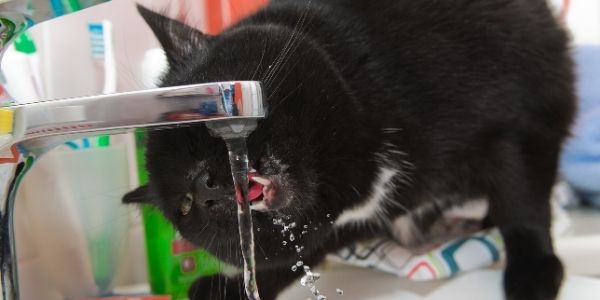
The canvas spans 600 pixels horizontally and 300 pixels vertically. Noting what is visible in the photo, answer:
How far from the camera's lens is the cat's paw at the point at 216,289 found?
2.82ft

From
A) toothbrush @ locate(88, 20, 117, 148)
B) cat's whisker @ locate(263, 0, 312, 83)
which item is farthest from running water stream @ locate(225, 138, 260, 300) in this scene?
toothbrush @ locate(88, 20, 117, 148)

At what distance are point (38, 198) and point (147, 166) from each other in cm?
26

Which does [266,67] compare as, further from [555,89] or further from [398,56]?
[555,89]

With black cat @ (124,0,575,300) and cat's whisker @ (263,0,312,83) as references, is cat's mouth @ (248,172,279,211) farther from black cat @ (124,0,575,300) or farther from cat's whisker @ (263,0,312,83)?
cat's whisker @ (263,0,312,83)

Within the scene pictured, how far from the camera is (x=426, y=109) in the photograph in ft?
2.67

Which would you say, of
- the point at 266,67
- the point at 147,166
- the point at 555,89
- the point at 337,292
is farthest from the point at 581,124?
the point at 147,166

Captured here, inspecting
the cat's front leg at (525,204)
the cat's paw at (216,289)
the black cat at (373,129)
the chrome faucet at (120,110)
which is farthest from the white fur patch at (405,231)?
the chrome faucet at (120,110)

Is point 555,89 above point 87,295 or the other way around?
above

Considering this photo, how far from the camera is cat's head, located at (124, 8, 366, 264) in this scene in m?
0.65

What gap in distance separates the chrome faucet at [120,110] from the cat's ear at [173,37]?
0.94ft

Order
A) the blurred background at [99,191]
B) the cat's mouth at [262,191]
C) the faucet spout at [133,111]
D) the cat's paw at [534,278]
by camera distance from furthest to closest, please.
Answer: the blurred background at [99,191] → the cat's paw at [534,278] → the cat's mouth at [262,191] → the faucet spout at [133,111]

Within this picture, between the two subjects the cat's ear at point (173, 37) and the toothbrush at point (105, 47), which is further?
the toothbrush at point (105, 47)

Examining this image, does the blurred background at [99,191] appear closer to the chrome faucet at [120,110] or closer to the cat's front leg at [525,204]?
the cat's front leg at [525,204]

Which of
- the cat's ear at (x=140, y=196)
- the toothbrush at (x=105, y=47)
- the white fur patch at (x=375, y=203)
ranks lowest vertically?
the white fur patch at (x=375, y=203)
